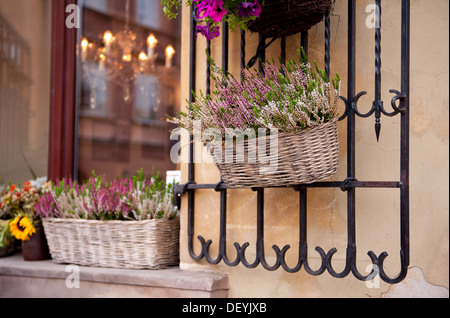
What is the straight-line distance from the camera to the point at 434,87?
1.97 metres

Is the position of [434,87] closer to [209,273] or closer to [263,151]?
[263,151]

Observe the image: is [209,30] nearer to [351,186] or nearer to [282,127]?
[282,127]

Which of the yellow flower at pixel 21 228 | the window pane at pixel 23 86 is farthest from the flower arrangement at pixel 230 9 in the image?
the window pane at pixel 23 86

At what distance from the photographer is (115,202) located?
7.82 ft

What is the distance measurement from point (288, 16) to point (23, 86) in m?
2.11

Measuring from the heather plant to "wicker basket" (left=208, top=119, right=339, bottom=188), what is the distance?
0.11 feet

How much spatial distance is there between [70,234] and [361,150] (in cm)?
131

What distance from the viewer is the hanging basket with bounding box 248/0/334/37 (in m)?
1.85

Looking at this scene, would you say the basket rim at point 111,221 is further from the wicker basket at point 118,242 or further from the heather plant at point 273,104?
the heather plant at point 273,104

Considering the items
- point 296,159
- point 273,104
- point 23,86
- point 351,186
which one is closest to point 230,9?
point 273,104

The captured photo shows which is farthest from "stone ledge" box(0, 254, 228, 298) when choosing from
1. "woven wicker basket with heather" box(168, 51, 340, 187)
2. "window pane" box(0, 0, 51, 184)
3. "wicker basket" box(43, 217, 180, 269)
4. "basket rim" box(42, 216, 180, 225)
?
"window pane" box(0, 0, 51, 184)

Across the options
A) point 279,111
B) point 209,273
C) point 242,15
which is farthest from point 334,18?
point 209,273

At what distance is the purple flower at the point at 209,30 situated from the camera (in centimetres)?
201

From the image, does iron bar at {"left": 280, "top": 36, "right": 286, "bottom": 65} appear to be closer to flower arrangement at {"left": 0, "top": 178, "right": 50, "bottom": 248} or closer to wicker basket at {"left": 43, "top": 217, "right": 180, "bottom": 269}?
wicker basket at {"left": 43, "top": 217, "right": 180, "bottom": 269}
